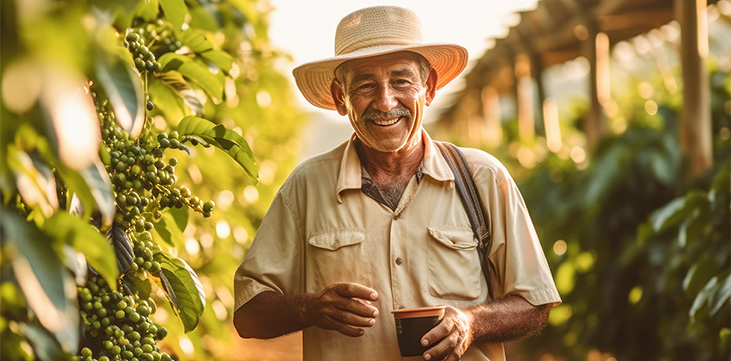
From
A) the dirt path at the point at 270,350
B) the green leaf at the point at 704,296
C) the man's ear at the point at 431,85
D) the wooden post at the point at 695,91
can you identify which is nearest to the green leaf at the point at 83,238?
the man's ear at the point at 431,85

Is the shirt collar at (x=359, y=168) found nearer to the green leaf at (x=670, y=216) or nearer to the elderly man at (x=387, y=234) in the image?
the elderly man at (x=387, y=234)

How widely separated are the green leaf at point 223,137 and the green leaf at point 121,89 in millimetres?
870

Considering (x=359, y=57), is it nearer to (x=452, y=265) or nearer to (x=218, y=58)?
(x=218, y=58)

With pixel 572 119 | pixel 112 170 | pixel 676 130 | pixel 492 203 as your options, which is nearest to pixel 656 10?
pixel 676 130

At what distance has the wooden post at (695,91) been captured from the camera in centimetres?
484

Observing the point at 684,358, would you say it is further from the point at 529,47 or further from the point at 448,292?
the point at 529,47

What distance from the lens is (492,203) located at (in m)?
2.53

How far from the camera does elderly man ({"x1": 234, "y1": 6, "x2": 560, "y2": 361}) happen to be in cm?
245

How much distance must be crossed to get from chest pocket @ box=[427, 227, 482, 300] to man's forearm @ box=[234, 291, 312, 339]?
0.37m

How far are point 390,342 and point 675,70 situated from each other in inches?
234

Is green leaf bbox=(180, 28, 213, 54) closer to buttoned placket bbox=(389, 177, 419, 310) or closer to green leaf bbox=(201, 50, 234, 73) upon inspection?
green leaf bbox=(201, 50, 234, 73)

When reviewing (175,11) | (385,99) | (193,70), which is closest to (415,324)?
(385,99)

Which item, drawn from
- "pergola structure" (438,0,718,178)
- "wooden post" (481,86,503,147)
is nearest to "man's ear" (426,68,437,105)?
"pergola structure" (438,0,718,178)

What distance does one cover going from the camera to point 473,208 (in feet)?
8.36
